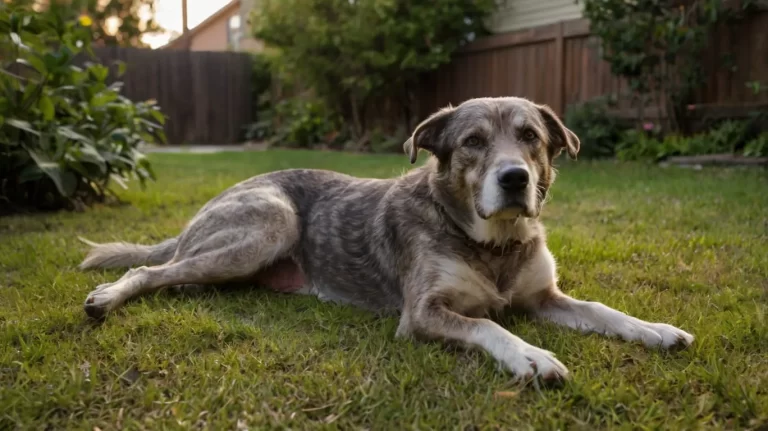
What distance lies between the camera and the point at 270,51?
2331 centimetres

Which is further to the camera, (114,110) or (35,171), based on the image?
(114,110)

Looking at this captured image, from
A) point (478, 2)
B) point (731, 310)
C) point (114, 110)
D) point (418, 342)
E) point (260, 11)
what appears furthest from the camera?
point (260, 11)

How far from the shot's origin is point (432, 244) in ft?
12.4

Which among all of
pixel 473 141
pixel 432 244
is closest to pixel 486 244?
pixel 432 244

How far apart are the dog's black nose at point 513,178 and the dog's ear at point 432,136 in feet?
2.11

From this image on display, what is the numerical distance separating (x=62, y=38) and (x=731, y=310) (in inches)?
264

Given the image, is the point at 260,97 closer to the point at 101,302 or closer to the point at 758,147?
the point at 758,147

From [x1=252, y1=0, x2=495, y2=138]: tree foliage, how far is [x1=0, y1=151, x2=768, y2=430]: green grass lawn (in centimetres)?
1203

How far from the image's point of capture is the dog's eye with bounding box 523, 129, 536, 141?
3844 mm

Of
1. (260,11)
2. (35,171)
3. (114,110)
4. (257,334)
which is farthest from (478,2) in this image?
(257,334)

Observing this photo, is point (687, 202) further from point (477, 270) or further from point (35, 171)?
point (35, 171)

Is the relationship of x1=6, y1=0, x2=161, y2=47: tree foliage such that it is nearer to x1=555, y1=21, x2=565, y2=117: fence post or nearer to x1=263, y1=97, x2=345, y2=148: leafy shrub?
x1=263, y1=97, x2=345, y2=148: leafy shrub

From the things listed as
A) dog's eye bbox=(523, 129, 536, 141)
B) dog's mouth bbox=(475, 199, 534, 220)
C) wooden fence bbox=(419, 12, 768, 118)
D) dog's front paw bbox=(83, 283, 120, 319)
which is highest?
wooden fence bbox=(419, 12, 768, 118)

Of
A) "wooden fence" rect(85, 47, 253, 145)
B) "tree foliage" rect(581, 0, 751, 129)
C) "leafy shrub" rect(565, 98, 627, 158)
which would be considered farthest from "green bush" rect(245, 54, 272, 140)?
"tree foliage" rect(581, 0, 751, 129)
